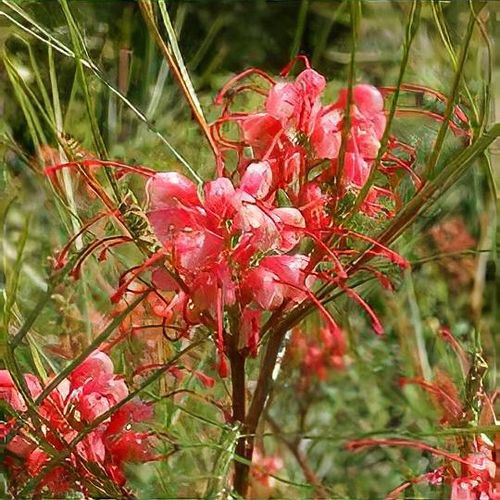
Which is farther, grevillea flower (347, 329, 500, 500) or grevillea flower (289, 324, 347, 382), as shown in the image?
grevillea flower (289, 324, 347, 382)

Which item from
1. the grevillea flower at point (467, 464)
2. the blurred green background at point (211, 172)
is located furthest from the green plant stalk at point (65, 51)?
the grevillea flower at point (467, 464)

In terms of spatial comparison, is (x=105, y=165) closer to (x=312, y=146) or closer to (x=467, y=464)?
(x=312, y=146)

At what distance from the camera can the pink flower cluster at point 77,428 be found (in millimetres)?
391

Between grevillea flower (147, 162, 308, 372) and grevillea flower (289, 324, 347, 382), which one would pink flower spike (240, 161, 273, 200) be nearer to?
grevillea flower (147, 162, 308, 372)

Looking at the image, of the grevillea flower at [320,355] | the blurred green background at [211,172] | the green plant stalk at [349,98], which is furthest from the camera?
the grevillea flower at [320,355]

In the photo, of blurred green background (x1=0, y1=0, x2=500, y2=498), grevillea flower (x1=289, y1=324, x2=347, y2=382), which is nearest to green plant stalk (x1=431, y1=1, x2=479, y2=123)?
blurred green background (x1=0, y1=0, x2=500, y2=498)

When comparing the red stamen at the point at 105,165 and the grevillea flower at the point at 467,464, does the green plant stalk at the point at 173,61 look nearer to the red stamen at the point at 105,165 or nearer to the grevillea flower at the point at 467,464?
the red stamen at the point at 105,165

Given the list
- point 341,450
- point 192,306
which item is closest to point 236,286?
point 192,306

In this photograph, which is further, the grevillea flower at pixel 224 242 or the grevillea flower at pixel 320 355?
the grevillea flower at pixel 320 355

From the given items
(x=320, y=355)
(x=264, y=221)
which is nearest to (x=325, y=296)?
(x=264, y=221)

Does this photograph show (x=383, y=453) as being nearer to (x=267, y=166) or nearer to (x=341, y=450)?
(x=341, y=450)

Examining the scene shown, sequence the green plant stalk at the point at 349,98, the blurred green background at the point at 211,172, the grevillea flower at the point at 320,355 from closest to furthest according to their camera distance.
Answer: the green plant stalk at the point at 349,98 < the blurred green background at the point at 211,172 < the grevillea flower at the point at 320,355

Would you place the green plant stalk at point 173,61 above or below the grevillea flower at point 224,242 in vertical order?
above

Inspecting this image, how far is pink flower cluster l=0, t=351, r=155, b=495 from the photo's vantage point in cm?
39
